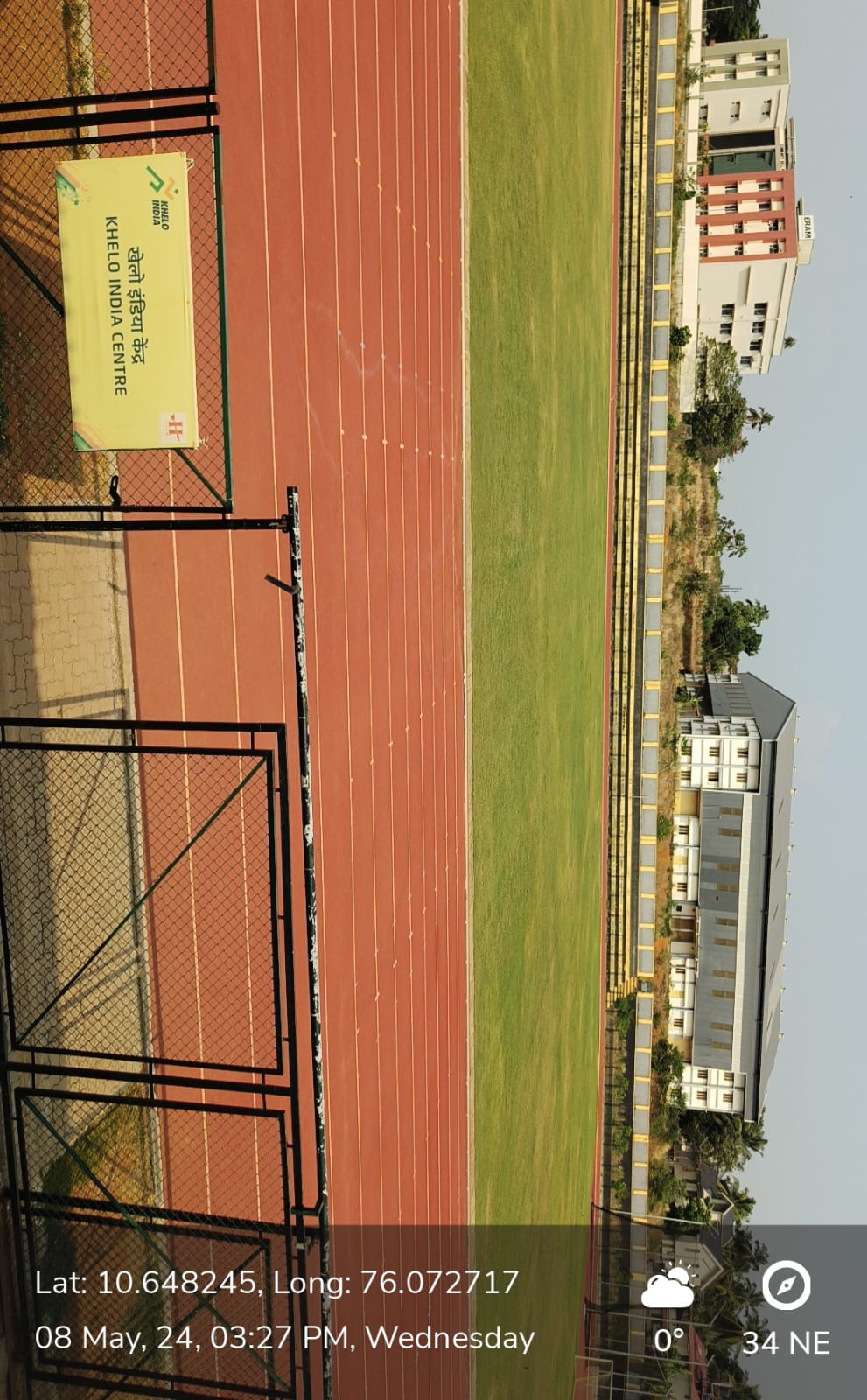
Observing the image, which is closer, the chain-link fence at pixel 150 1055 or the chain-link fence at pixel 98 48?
the chain-link fence at pixel 150 1055

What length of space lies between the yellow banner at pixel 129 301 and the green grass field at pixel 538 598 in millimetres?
8595

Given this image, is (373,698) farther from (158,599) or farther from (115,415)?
(115,415)

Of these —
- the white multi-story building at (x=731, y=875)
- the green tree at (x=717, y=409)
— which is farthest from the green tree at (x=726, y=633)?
the green tree at (x=717, y=409)

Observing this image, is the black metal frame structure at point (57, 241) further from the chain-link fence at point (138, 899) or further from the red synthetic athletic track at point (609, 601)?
the red synthetic athletic track at point (609, 601)

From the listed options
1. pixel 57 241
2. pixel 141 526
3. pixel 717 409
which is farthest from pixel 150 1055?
pixel 717 409

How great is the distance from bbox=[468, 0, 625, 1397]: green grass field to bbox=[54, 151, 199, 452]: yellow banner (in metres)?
8.59

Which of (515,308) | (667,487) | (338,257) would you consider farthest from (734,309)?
(338,257)

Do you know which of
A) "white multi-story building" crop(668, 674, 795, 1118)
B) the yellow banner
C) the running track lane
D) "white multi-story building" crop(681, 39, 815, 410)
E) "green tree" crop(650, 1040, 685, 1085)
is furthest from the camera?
"white multi-story building" crop(681, 39, 815, 410)

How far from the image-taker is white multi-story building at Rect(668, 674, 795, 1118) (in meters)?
28.0

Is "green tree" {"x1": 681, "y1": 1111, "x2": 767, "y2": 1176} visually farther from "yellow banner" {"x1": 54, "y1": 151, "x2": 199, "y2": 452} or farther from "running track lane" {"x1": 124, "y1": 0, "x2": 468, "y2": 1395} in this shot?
"yellow banner" {"x1": 54, "y1": 151, "x2": 199, "y2": 452}

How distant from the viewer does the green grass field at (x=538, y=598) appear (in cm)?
1398

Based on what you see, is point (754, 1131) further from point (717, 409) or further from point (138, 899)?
point (138, 899)

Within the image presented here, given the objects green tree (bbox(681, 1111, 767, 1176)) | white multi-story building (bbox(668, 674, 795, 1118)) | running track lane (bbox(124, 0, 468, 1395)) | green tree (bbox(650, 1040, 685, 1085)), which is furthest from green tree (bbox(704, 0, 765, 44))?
green tree (bbox(681, 1111, 767, 1176))

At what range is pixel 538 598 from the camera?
16.8 meters
